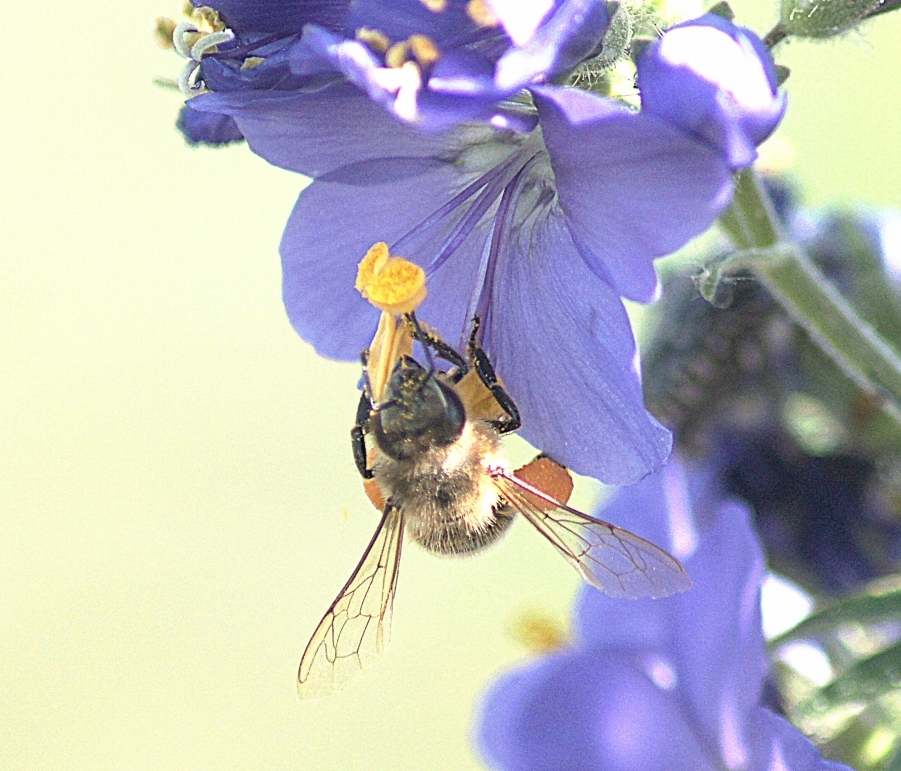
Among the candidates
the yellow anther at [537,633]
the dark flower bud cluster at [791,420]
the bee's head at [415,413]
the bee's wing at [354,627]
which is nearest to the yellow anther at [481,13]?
the bee's head at [415,413]

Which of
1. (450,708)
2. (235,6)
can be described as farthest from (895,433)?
(450,708)

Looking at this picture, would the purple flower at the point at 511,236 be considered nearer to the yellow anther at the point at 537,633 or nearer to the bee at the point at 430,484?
the bee at the point at 430,484

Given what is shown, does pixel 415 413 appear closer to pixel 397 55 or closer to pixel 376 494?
pixel 376 494

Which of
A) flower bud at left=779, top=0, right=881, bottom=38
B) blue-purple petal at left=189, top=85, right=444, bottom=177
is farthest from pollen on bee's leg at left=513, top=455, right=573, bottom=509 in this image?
flower bud at left=779, top=0, right=881, bottom=38

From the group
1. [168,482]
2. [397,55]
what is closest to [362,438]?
[397,55]

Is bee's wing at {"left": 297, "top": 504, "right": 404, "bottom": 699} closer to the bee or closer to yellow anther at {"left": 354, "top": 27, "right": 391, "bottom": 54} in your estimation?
the bee

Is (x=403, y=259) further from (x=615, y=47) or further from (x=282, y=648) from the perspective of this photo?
(x=282, y=648)
